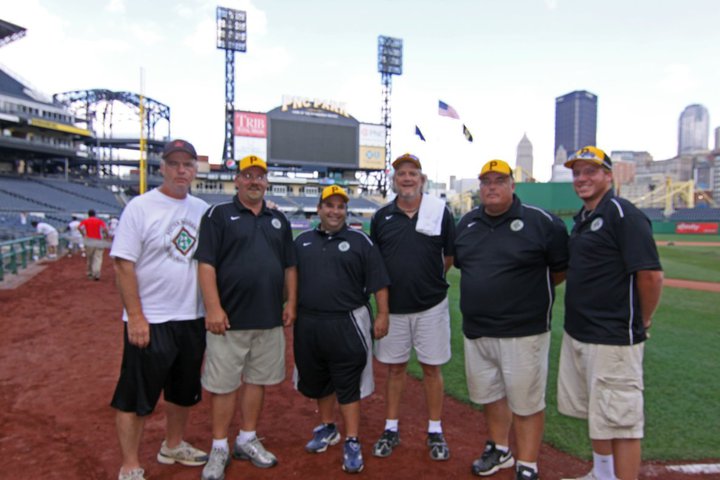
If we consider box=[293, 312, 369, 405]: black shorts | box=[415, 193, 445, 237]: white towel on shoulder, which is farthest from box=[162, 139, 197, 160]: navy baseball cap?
box=[415, 193, 445, 237]: white towel on shoulder

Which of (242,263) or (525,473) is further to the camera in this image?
(242,263)

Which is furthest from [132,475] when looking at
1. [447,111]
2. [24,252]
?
[24,252]

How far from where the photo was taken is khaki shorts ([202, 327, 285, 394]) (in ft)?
11.0

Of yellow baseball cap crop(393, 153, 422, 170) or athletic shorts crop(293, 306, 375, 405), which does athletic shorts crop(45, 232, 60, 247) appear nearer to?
athletic shorts crop(293, 306, 375, 405)

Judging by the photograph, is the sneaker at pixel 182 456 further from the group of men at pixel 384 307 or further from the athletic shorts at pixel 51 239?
the athletic shorts at pixel 51 239

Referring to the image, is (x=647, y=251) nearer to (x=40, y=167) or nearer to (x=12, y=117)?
(x=12, y=117)

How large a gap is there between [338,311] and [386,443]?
1.05m

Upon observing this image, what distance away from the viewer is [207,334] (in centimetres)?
342

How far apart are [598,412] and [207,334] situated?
99.4 inches

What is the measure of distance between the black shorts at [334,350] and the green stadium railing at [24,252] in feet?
39.5

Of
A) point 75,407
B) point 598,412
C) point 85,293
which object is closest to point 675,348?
point 598,412

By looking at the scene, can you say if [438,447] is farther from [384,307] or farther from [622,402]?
[622,402]

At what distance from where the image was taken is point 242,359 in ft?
11.2

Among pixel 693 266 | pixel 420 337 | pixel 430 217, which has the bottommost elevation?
pixel 693 266
